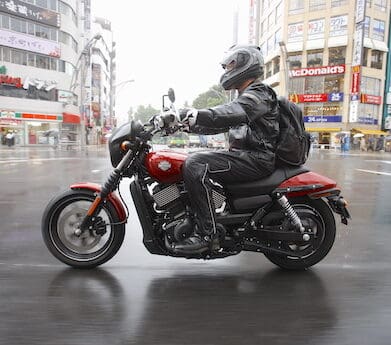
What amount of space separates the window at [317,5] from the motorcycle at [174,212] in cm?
5440

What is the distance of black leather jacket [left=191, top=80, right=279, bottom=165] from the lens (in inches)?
117

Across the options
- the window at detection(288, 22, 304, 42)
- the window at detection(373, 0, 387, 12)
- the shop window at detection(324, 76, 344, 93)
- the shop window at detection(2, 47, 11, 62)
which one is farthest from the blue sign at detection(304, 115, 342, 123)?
the shop window at detection(2, 47, 11, 62)

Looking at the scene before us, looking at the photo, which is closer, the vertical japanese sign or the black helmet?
the black helmet

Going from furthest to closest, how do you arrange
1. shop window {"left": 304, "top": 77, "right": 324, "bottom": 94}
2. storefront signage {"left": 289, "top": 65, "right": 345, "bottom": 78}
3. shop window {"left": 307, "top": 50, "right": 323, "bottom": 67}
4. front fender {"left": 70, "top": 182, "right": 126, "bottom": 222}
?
shop window {"left": 307, "top": 50, "right": 323, "bottom": 67}
shop window {"left": 304, "top": 77, "right": 324, "bottom": 94}
storefront signage {"left": 289, "top": 65, "right": 345, "bottom": 78}
front fender {"left": 70, "top": 182, "right": 126, "bottom": 222}

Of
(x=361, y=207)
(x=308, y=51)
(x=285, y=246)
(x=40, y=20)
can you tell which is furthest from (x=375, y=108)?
(x=285, y=246)

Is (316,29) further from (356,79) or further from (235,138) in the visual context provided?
(235,138)

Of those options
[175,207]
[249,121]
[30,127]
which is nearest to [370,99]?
[30,127]

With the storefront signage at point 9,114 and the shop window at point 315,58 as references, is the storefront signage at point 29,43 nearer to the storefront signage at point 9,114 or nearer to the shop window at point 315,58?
the storefront signage at point 9,114

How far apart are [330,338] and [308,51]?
53993 mm

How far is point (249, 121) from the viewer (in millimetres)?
3043

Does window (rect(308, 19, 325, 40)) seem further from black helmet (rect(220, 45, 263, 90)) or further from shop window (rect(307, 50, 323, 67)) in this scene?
black helmet (rect(220, 45, 263, 90))

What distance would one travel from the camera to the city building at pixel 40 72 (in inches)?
1492

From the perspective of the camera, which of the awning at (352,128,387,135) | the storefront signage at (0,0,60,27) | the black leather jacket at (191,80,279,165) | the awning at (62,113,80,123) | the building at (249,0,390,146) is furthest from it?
the building at (249,0,390,146)

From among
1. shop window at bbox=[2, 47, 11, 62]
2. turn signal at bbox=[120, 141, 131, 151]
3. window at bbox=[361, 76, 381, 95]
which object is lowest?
turn signal at bbox=[120, 141, 131, 151]
